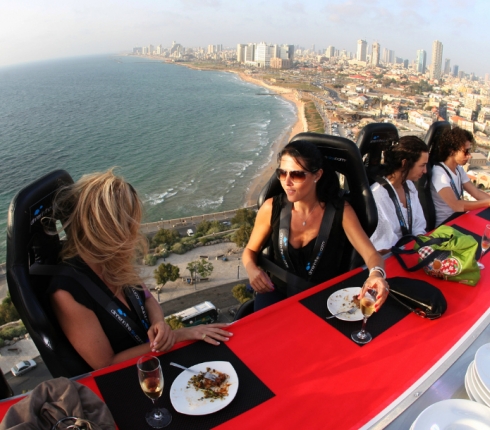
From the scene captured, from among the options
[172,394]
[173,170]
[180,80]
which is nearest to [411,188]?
[172,394]

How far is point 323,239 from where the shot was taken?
217 cm

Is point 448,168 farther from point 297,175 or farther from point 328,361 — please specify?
point 328,361

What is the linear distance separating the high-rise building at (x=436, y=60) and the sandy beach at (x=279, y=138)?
6748 cm

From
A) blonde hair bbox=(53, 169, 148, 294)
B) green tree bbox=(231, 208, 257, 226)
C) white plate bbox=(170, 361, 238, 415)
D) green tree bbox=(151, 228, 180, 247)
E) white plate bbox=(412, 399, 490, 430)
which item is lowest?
green tree bbox=(151, 228, 180, 247)

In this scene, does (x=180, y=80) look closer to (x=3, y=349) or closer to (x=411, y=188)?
(x=3, y=349)

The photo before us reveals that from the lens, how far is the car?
37.0ft

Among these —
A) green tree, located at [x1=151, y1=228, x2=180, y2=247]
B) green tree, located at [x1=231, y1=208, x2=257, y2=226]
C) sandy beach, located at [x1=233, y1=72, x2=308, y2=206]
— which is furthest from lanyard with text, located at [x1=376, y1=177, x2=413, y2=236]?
green tree, located at [x1=231, y1=208, x2=257, y2=226]

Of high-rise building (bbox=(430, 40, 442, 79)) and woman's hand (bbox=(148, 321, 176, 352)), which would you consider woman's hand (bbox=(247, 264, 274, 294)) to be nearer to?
woman's hand (bbox=(148, 321, 176, 352))

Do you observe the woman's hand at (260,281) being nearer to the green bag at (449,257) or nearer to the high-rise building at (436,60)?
the green bag at (449,257)

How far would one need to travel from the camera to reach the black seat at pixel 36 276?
1.41 meters

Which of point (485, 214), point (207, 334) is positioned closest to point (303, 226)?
point (207, 334)

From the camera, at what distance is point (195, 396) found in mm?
1198

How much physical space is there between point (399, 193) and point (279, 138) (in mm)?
36407

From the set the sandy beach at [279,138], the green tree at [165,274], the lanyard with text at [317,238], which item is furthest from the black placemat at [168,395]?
the green tree at [165,274]
